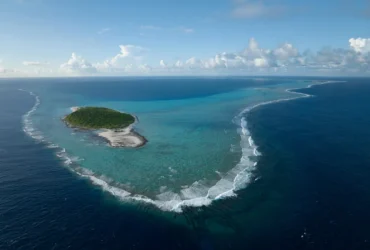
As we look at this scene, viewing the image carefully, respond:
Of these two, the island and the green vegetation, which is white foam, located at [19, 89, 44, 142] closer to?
the island

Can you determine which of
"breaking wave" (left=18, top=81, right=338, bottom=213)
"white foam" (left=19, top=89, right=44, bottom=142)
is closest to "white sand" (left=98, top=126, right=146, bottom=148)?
"breaking wave" (left=18, top=81, right=338, bottom=213)

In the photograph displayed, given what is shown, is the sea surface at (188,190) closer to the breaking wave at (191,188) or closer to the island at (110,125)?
the breaking wave at (191,188)

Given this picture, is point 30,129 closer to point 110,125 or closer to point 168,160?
point 110,125

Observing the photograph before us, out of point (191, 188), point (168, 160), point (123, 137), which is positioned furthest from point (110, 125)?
point (191, 188)

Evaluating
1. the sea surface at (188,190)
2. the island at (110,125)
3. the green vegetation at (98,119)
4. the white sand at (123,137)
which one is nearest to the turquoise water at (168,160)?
the sea surface at (188,190)

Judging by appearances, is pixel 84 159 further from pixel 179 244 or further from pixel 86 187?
pixel 179 244

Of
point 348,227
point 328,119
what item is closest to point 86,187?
point 348,227

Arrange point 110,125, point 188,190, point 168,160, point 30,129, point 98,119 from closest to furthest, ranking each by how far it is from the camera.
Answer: point 188,190 → point 168,160 → point 30,129 → point 110,125 → point 98,119
